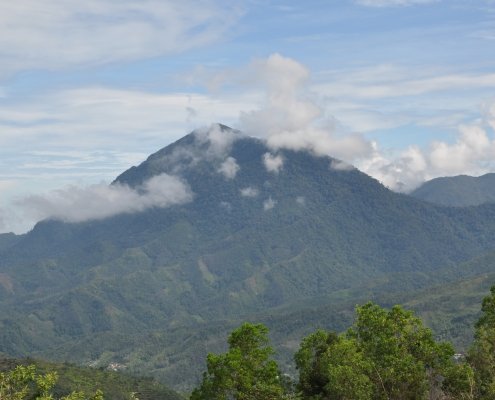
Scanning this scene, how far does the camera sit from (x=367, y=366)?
7575 centimetres

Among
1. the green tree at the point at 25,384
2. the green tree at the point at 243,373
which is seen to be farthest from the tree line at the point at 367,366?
the green tree at the point at 25,384

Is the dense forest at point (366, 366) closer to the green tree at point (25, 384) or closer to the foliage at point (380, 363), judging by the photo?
the foliage at point (380, 363)

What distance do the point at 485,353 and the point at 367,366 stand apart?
15685 millimetres

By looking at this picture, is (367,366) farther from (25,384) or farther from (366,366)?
(25,384)

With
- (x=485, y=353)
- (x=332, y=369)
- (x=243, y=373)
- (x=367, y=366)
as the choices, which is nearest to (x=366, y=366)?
(x=367, y=366)

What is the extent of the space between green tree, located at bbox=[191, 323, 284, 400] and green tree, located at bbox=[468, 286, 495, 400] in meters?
24.2

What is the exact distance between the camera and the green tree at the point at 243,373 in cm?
7450

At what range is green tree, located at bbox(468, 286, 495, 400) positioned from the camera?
255 ft

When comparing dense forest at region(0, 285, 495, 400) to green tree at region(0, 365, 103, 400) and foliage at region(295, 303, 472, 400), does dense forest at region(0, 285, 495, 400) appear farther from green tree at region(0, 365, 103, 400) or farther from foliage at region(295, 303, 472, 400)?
green tree at region(0, 365, 103, 400)

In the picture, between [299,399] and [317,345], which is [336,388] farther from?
[317,345]

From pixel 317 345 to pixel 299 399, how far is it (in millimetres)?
9965

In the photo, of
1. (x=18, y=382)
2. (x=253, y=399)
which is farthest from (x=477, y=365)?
(x=18, y=382)

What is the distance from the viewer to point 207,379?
257 feet

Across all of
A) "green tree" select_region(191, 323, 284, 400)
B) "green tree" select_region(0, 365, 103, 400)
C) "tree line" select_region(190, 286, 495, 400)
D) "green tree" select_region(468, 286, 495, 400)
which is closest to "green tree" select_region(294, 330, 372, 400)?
"tree line" select_region(190, 286, 495, 400)
